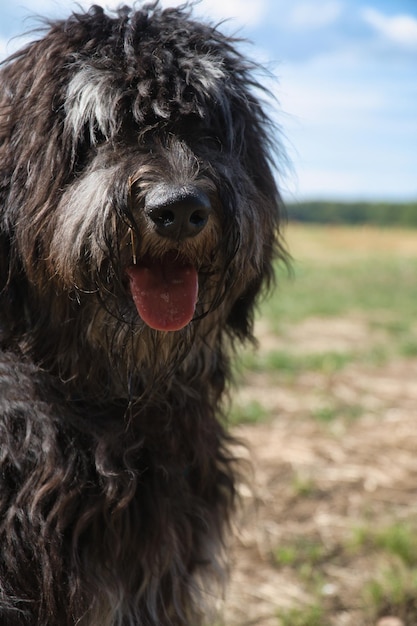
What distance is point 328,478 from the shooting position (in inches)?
175

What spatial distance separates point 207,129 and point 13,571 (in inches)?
58.6

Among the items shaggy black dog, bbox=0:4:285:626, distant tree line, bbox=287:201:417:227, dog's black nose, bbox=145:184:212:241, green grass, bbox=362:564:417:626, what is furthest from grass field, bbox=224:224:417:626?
distant tree line, bbox=287:201:417:227

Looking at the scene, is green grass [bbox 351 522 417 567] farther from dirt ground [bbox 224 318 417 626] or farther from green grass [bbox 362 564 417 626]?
green grass [bbox 362 564 417 626]

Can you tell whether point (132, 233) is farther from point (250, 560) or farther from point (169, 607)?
point (250, 560)

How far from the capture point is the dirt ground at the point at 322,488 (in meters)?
3.34


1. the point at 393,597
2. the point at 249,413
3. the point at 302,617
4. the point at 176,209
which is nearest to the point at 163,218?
the point at 176,209

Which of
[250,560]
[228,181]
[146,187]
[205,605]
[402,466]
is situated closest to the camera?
[146,187]

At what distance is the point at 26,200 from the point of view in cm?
231

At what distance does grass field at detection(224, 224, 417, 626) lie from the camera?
3285 millimetres

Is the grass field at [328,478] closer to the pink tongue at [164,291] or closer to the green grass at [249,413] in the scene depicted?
the green grass at [249,413]

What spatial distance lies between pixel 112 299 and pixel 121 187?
368 mm

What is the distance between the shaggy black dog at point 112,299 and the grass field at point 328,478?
0.89 metres

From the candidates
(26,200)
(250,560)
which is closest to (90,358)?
(26,200)

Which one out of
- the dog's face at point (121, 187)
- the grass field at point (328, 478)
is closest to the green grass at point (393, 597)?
the grass field at point (328, 478)
